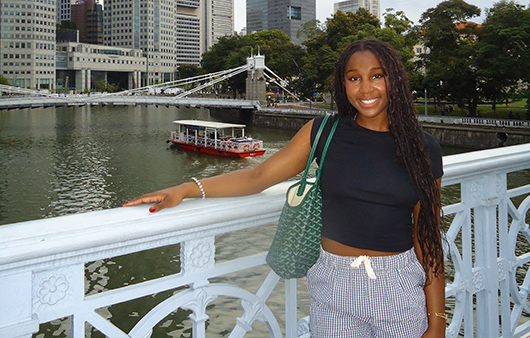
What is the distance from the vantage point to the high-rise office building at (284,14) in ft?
276

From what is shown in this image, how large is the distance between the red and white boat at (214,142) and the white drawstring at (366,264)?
15.9m

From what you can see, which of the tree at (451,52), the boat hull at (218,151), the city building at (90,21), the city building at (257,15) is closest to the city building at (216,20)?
the city building at (257,15)

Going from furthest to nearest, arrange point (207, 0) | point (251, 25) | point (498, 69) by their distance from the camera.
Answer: point (251, 25) < point (207, 0) < point (498, 69)

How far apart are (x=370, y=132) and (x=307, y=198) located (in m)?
0.17

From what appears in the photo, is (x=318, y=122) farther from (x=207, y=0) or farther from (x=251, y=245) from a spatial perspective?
(x=207, y=0)

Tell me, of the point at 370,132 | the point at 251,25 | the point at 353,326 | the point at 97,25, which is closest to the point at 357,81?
the point at 370,132

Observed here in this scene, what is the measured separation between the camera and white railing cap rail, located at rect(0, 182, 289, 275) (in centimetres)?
76

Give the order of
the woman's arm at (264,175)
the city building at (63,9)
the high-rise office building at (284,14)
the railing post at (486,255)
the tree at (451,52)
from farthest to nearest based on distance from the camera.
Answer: the high-rise office building at (284,14)
the city building at (63,9)
the tree at (451,52)
the railing post at (486,255)
the woman's arm at (264,175)

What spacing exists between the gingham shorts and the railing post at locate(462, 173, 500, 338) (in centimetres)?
55

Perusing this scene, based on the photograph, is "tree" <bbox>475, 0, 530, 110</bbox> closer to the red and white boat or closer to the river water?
the river water

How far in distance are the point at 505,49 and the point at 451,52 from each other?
8.15 ft

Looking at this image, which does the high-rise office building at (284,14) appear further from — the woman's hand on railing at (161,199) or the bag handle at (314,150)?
the woman's hand on railing at (161,199)

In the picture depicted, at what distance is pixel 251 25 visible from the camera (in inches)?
3615

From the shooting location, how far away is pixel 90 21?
7488 cm
